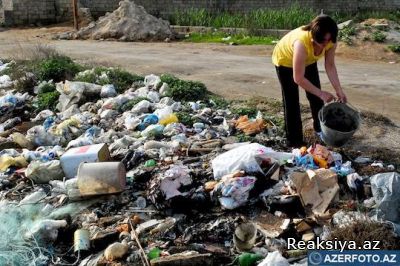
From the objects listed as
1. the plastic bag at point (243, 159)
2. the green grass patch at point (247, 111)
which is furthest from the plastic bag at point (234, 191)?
the green grass patch at point (247, 111)

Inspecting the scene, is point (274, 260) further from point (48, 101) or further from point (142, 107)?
point (48, 101)

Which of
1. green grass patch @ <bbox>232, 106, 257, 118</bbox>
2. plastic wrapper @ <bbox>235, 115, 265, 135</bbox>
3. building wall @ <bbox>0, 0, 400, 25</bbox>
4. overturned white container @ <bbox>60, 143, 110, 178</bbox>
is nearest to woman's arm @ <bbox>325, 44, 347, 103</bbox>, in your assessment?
plastic wrapper @ <bbox>235, 115, 265, 135</bbox>

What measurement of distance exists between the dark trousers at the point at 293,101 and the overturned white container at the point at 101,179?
162cm

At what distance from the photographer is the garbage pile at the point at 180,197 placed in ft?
12.4

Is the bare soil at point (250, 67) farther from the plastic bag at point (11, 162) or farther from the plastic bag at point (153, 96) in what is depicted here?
the plastic bag at point (11, 162)

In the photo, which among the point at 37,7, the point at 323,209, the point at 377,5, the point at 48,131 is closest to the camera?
the point at 323,209

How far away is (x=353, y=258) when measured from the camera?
3422 mm

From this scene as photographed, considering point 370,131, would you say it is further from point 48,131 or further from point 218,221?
point 48,131

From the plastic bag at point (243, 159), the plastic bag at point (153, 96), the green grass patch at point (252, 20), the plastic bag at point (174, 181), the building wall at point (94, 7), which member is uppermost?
the building wall at point (94, 7)

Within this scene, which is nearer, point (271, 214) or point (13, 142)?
point (271, 214)

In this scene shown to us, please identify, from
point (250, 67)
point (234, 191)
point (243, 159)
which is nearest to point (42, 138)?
point (243, 159)

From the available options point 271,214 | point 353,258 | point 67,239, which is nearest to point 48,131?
point 67,239

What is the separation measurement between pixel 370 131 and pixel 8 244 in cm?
367

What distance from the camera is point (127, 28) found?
1536 cm
